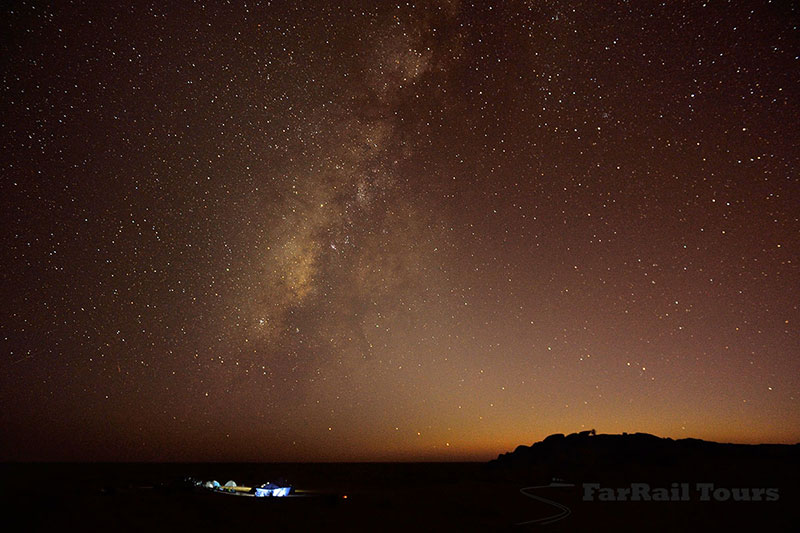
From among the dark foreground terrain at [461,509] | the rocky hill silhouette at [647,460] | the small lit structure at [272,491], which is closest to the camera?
the dark foreground terrain at [461,509]

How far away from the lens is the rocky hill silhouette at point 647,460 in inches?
1128

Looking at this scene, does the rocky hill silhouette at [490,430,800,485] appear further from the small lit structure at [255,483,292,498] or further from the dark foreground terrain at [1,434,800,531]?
the small lit structure at [255,483,292,498]

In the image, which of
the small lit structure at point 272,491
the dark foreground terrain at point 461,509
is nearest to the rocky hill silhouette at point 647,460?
the dark foreground terrain at point 461,509

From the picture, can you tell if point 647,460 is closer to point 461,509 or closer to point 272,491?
point 461,509

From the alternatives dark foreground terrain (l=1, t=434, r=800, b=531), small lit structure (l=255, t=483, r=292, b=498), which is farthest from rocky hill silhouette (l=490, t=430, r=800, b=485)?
small lit structure (l=255, t=483, r=292, b=498)

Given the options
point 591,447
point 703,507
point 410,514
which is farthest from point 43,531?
point 591,447

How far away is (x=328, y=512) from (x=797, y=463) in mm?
33482

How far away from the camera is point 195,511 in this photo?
17250mm

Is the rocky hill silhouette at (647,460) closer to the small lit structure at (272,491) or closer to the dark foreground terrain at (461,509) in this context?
the dark foreground terrain at (461,509)

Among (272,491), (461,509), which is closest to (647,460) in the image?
(461,509)

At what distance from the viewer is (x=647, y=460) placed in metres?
40.1

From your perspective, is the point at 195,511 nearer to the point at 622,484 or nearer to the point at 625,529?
the point at 625,529

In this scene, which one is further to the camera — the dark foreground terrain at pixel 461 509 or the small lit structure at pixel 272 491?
the small lit structure at pixel 272 491

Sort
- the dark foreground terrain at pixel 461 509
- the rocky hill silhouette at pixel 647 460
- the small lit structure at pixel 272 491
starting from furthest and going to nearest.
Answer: the rocky hill silhouette at pixel 647 460 < the small lit structure at pixel 272 491 < the dark foreground terrain at pixel 461 509
